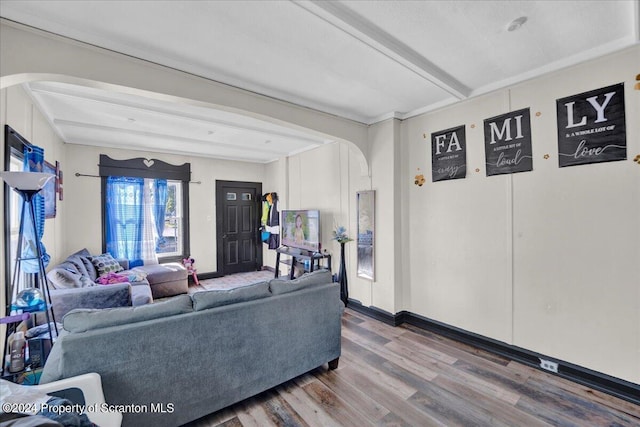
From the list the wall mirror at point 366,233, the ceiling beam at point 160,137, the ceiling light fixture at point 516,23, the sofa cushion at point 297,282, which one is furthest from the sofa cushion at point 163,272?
the ceiling light fixture at point 516,23

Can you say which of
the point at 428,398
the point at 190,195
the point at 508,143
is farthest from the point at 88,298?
the point at 508,143

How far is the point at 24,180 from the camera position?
1.94 meters

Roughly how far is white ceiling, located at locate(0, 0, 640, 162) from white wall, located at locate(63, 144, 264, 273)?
1.70 meters

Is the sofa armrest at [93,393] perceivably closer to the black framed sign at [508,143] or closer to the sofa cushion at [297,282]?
the sofa cushion at [297,282]

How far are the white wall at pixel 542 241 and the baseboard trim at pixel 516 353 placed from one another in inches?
2.2

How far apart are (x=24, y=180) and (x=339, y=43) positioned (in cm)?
244

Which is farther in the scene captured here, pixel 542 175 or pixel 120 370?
pixel 542 175

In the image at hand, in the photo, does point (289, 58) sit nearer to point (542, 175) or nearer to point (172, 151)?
point (542, 175)

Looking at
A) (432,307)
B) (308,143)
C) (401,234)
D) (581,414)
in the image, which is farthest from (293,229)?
(581,414)

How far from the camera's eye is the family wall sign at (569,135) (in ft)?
7.08

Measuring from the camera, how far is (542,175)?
2.52 m

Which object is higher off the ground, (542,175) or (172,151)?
(172,151)

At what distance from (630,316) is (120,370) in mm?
3532

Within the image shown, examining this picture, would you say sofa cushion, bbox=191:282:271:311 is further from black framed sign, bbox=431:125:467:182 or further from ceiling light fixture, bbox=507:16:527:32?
ceiling light fixture, bbox=507:16:527:32
